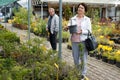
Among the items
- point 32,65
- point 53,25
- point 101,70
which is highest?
point 53,25

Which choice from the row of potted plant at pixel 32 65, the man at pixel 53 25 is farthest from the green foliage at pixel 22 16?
the row of potted plant at pixel 32 65

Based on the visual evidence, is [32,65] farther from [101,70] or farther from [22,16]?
[22,16]

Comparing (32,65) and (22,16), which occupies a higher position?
(22,16)

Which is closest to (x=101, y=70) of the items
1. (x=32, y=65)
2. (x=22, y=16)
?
(x=32, y=65)

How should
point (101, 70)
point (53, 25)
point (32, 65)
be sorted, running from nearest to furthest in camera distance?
1. point (32, 65)
2. point (101, 70)
3. point (53, 25)

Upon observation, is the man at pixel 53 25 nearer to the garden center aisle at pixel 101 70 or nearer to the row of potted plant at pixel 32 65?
the garden center aisle at pixel 101 70

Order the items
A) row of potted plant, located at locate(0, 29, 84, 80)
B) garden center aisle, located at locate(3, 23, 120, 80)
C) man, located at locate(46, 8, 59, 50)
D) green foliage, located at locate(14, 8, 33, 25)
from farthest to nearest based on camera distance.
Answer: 1. green foliage, located at locate(14, 8, 33, 25)
2. man, located at locate(46, 8, 59, 50)
3. garden center aisle, located at locate(3, 23, 120, 80)
4. row of potted plant, located at locate(0, 29, 84, 80)

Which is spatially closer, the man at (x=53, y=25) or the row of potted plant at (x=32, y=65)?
the row of potted plant at (x=32, y=65)

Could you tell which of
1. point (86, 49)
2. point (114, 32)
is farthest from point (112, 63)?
point (114, 32)

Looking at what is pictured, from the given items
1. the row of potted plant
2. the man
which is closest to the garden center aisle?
the man

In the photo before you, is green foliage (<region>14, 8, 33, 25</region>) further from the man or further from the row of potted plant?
the row of potted plant

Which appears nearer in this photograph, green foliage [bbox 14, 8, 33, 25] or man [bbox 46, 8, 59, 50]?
man [bbox 46, 8, 59, 50]

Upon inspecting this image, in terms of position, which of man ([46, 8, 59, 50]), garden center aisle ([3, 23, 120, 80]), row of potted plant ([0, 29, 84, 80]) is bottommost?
garden center aisle ([3, 23, 120, 80])

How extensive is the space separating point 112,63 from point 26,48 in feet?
11.5
